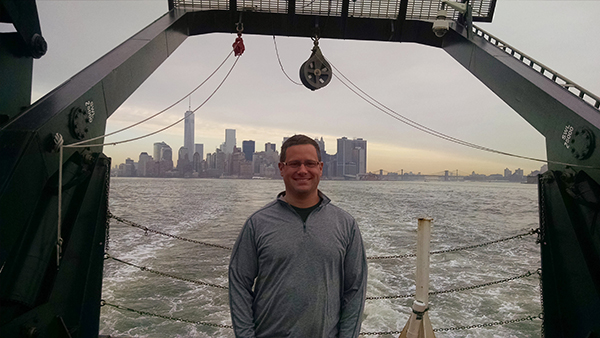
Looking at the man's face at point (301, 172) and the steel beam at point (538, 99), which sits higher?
the steel beam at point (538, 99)

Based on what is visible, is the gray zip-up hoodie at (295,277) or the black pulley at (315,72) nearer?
the gray zip-up hoodie at (295,277)

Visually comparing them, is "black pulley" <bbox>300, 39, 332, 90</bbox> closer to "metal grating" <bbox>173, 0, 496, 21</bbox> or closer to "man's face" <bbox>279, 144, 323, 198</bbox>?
→ "metal grating" <bbox>173, 0, 496, 21</bbox>

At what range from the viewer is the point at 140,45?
15.3ft

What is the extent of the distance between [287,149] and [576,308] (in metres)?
3.50

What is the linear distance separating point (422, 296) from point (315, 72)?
495 cm

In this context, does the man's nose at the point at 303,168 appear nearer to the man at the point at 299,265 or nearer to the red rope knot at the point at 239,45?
the man at the point at 299,265

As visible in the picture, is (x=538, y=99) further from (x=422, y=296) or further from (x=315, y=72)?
(x=315, y=72)

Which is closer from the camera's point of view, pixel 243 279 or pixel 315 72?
pixel 243 279

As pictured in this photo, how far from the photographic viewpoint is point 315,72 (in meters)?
6.72

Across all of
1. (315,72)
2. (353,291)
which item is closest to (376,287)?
(315,72)

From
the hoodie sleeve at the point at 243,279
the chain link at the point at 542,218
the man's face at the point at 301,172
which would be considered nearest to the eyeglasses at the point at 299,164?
the man's face at the point at 301,172

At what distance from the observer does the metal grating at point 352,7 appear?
20.6 ft

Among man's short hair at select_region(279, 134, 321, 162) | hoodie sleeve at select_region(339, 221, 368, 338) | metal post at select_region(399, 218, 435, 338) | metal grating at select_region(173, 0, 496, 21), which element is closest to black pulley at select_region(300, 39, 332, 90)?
metal grating at select_region(173, 0, 496, 21)

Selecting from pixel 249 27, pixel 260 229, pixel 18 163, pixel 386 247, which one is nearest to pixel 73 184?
pixel 18 163
